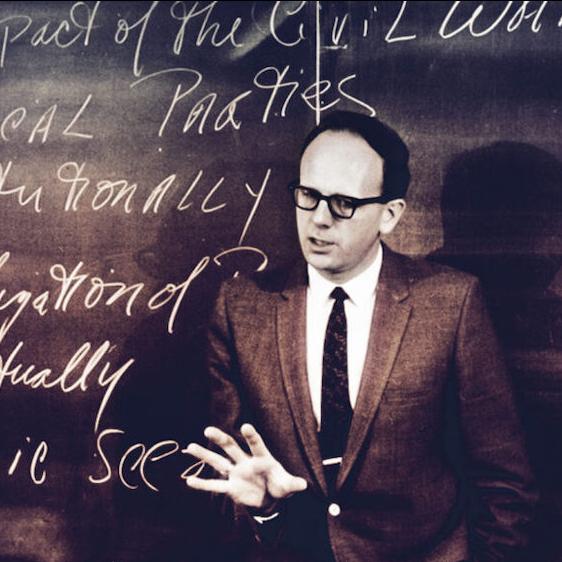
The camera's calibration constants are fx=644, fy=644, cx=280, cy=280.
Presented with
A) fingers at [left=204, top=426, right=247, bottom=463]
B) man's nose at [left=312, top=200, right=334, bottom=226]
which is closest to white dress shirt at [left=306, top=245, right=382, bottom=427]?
man's nose at [left=312, top=200, right=334, bottom=226]

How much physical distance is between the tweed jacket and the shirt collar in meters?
0.03

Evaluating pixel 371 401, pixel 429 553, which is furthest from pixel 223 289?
pixel 429 553

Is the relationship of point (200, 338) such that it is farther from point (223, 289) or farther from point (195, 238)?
point (195, 238)

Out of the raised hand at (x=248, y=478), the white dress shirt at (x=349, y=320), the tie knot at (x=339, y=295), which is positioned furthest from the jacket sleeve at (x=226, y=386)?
the tie knot at (x=339, y=295)

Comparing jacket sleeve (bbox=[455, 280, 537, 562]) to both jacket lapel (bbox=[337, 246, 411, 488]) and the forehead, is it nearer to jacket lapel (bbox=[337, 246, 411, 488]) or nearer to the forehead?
jacket lapel (bbox=[337, 246, 411, 488])

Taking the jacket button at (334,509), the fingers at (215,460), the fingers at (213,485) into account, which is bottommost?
the jacket button at (334,509)

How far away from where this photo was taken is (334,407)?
1876 millimetres

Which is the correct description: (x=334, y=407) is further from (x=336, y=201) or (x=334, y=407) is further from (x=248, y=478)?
(x=336, y=201)

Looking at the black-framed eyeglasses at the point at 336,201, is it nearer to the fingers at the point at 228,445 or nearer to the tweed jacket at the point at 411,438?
the tweed jacket at the point at 411,438

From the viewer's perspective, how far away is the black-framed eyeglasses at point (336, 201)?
1.89 meters

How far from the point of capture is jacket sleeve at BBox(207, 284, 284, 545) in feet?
6.38

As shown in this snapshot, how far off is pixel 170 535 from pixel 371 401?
77 cm

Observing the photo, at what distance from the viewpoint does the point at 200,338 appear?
2010 millimetres

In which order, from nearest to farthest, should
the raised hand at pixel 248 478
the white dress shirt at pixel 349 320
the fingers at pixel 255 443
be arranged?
the fingers at pixel 255 443 < the raised hand at pixel 248 478 < the white dress shirt at pixel 349 320
